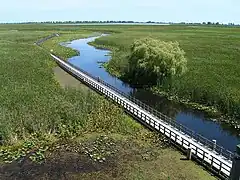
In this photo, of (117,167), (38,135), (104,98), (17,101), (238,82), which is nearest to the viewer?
(117,167)

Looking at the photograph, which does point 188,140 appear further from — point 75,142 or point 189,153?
point 75,142

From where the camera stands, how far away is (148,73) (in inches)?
1903

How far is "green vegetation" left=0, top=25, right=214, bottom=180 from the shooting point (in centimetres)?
2039

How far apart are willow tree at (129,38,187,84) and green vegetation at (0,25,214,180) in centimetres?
1627

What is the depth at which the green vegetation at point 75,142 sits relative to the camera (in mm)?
20391

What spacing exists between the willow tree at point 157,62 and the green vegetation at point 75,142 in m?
16.3

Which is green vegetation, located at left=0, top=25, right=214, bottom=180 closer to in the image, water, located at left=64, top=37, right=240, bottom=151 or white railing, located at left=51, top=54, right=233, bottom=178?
white railing, located at left=51, top=54, right=233, bottom=178

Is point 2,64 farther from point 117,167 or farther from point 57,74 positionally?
point 117,167

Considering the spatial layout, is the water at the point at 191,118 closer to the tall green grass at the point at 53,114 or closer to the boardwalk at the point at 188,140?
the boardwalk at the point at 188,140

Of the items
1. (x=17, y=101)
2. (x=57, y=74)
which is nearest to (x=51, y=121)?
(x=17, y=101)

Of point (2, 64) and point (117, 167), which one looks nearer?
point (117, 167)

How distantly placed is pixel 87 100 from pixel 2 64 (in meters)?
30.5

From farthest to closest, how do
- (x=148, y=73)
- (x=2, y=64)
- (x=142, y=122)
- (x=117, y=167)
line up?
(x=2, y=64)
(x=148, y=73)
(x=142, y=122)
(x=117, y=167)

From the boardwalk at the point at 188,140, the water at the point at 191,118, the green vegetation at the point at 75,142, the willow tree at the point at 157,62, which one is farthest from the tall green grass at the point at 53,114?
the willow tree at the point at 157,62
